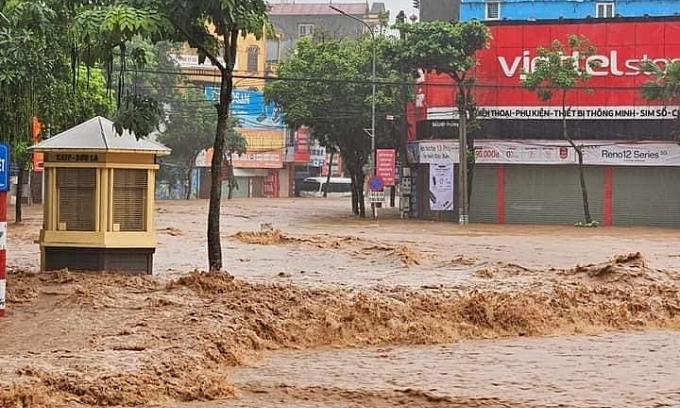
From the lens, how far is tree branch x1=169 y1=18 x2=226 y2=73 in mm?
13578

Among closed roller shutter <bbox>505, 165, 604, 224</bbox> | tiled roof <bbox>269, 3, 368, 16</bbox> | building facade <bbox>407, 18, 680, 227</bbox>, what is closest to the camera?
building facade <bbox>407, 18, 680, 227</bbox>

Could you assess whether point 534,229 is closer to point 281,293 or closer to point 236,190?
point 281,293

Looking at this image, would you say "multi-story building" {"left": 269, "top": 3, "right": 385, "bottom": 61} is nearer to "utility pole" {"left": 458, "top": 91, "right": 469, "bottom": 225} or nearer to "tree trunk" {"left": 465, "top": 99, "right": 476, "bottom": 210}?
"tree trunk" {"left": 465, "top": 99, "right": 476, "bottom": 210}

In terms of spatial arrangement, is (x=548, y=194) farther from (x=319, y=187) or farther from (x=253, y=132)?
(x=319, y=187)

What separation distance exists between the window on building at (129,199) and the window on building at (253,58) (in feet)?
227

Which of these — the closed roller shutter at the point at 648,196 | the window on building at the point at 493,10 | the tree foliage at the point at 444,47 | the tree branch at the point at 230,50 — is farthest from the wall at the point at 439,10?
the tree branch at the point at 230,50

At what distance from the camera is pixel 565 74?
1736 inches

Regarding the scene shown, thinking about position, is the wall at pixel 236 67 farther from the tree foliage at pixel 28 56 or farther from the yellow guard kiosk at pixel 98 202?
the yellow guard kiosk at pixel 98 202

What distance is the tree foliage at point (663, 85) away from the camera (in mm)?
42312

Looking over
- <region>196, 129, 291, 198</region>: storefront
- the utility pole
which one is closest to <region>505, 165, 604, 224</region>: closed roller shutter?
the utility pole

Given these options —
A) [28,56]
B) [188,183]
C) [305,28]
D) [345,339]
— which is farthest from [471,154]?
[305,28]

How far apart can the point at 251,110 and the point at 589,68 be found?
132 feet

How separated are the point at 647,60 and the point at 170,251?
86.6ft

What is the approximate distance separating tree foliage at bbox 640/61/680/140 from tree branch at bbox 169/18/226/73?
31182mm
